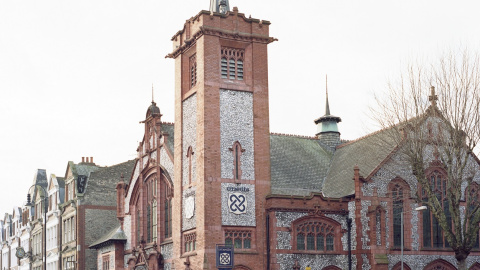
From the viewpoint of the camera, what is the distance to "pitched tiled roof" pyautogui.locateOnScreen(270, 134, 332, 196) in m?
48.4

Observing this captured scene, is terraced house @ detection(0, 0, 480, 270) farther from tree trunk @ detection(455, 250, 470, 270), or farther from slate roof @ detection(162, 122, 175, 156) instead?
tree trunk @ detection(455, 250, 470, 270)

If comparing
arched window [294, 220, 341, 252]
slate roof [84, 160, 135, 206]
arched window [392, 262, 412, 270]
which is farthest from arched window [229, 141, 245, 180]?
slate roof [84, 160, 135, 206]

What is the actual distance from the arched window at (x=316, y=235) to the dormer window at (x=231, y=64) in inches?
373

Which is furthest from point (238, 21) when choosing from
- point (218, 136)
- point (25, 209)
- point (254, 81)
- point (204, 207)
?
point (25, 209)

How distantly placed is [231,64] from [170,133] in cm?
782

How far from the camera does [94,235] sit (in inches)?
2520

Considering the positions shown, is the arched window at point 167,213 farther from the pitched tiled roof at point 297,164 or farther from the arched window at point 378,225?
the arched window at point 378,225

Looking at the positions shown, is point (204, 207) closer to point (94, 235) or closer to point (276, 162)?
point (276, 162)

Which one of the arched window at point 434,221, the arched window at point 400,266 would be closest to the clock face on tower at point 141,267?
the arched window at point 400,266

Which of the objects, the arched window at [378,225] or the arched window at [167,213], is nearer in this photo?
the arched window at [378,225]

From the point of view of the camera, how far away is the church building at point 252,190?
4438cm

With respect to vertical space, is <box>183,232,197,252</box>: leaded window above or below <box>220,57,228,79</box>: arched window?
below

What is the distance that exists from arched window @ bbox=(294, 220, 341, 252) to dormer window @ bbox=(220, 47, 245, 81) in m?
9.48

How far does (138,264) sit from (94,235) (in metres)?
12.9
